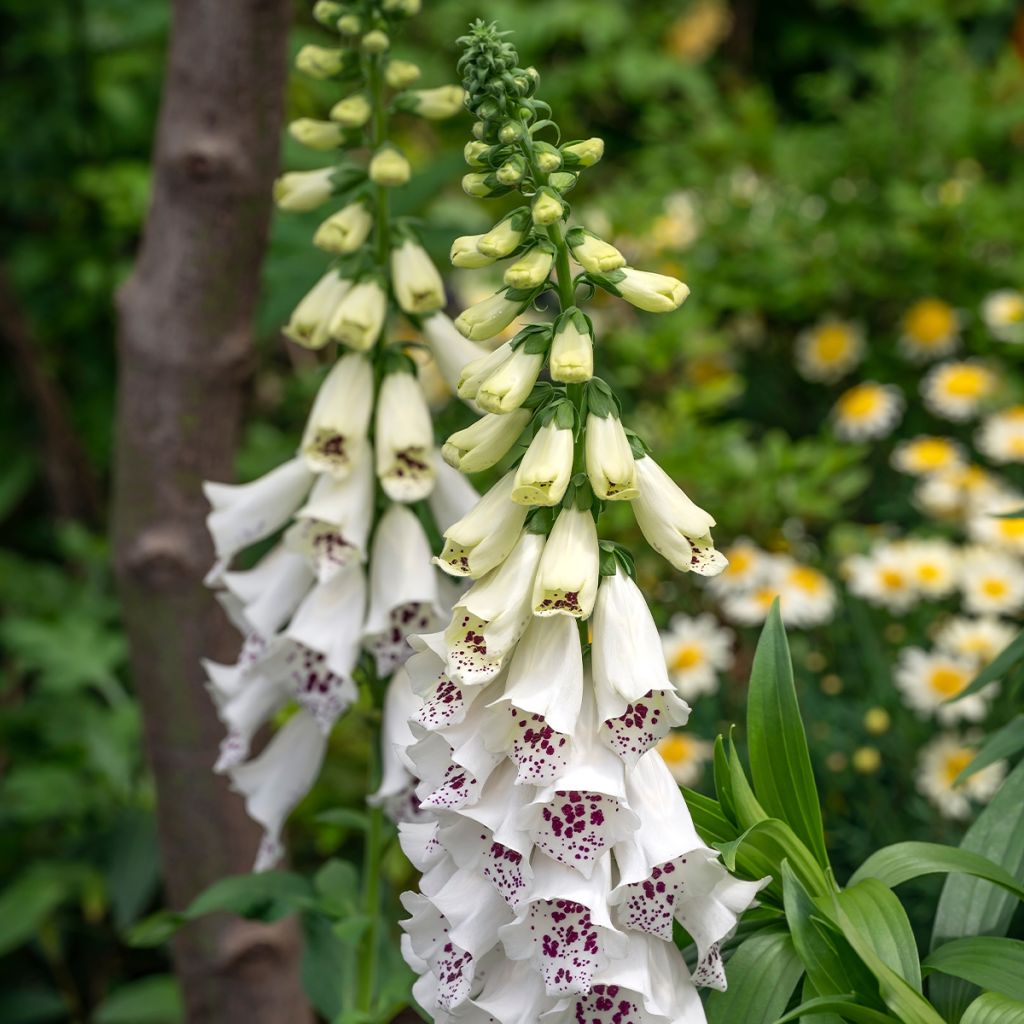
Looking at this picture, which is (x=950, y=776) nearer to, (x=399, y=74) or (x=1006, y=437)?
(x=1006, y=437)

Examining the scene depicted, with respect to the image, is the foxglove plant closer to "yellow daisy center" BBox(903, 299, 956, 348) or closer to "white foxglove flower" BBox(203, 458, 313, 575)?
"white foxglove flower" BBox(203, 458, 313, 575)

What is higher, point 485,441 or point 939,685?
point 485,441

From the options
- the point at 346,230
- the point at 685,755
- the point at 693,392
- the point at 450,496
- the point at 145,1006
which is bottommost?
the point at 145,1006

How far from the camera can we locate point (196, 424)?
149cm

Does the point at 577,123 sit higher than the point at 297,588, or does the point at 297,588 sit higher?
the point at 577,123

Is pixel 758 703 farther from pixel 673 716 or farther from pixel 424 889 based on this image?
pixel 424 889

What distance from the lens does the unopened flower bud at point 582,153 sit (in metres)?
0.80

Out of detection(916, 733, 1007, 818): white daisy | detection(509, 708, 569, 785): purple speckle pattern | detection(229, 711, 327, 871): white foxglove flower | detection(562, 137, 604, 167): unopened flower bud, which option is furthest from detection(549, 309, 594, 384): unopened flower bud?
detection(916, 733, 1007, 818): white daisy

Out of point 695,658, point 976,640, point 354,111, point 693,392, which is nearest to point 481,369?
point 354,111

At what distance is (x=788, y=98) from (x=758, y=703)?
366cm

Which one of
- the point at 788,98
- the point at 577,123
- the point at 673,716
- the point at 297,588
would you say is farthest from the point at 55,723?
the point at 788,98

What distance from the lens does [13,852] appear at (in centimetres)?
209

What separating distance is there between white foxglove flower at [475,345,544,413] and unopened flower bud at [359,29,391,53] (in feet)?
1.29

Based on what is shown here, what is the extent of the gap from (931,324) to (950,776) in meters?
1.11
